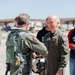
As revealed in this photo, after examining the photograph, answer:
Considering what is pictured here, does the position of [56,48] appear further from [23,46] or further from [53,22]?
[23,46]

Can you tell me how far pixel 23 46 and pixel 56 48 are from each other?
77cm

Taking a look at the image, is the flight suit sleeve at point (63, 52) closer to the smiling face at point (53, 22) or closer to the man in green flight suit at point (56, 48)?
the man in green flight suit at point (56, 48)

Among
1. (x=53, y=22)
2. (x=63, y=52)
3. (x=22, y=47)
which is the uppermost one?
(x=53, y=22)

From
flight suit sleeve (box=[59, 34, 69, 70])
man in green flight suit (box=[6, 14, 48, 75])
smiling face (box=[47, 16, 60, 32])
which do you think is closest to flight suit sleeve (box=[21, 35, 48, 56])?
man in green flight suit (box=[6, 14, 48, 75])

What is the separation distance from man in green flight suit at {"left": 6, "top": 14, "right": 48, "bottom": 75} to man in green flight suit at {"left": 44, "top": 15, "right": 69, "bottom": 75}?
50cm

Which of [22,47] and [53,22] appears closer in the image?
[22,47]

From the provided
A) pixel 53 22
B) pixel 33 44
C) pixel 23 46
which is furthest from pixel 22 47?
pixel 53 22

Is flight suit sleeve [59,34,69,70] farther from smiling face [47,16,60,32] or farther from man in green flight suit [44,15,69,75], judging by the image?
smiling face [47,16,60,32]

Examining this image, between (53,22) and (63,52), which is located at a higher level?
(53,22)

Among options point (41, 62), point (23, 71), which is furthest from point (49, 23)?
point (23, 71)

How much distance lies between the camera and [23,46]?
173 inches

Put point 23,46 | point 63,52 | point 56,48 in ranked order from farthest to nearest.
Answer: point 56,48 → point 63,52 → point 23,46

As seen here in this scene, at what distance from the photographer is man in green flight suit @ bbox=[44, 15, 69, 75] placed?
4.87 meters

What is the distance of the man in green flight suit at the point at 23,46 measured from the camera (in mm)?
4402
